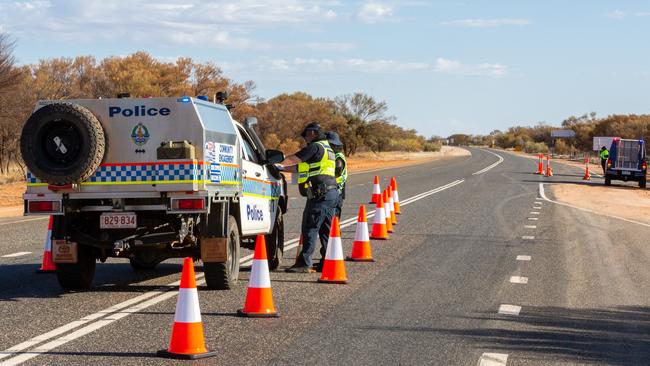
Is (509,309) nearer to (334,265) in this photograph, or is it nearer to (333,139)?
(334,265)

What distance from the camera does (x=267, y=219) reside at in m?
12.9

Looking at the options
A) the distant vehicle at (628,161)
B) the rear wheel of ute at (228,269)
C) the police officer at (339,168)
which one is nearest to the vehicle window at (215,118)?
the rear wheel of ute at (228,269)

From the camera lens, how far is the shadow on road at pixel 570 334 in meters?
7.95

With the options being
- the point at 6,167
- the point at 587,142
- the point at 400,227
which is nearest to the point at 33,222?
the point at 400,227

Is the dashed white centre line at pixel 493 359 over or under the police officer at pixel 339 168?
under

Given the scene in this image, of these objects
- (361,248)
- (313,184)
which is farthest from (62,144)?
(361,248)

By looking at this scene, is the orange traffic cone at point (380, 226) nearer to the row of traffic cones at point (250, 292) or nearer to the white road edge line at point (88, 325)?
the row of traffic cones at point (250, 292)

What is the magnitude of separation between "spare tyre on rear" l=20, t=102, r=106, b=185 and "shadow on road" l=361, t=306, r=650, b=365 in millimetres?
3475

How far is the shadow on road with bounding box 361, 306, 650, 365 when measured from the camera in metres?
7.95

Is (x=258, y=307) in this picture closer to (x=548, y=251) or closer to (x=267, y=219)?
(x=267, y=219)

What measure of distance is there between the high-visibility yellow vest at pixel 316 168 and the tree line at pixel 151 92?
26.3 ft

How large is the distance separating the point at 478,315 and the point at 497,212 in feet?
52.1

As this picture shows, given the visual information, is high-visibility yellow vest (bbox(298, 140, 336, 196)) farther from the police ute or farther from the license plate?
the license plate

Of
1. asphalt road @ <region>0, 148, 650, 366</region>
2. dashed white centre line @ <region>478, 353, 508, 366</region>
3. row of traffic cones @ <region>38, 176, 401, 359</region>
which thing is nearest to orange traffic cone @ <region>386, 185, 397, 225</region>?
asphalt road @ <region>0, 148, 650, 366</region>
